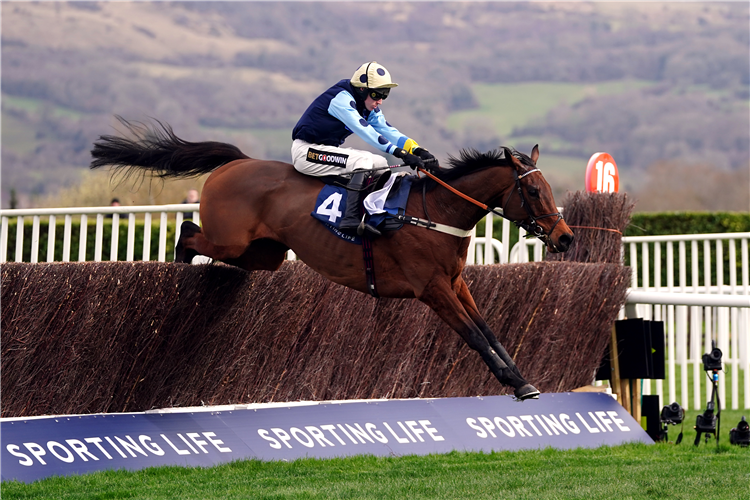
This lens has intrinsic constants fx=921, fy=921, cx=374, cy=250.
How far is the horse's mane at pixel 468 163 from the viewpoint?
208 inches

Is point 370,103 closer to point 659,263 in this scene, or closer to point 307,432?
point 307,432

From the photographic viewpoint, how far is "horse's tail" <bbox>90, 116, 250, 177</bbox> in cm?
602

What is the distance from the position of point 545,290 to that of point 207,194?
282 cm

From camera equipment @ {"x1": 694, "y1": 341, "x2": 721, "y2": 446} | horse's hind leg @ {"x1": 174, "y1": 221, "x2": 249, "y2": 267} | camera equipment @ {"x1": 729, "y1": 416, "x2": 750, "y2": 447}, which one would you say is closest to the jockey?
horse's hind leg @ {"x1": 174, "y1": 221, "x2": 249, "y2": 267}

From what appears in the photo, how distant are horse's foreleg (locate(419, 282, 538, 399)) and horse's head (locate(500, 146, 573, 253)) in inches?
22.1

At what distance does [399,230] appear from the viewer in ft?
17.2

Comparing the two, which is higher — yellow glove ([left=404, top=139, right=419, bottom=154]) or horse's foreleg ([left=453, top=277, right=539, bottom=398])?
yellow glove ([left=404, top=139, right=419, bottom=154])

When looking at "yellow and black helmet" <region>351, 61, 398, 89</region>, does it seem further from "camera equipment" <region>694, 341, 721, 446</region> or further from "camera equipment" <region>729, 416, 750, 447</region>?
"camera equipment" <region>729, 416, 750, 447</region>

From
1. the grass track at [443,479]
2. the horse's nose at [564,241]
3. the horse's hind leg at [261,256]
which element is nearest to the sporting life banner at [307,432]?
the grass track at [443,479]

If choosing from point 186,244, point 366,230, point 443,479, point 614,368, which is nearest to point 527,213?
point 366,230

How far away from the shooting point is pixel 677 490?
4582mm

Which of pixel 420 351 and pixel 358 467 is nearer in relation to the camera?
pixel 358 467

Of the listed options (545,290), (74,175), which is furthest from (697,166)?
(545,290)

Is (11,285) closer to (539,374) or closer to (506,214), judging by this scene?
(506,214)
